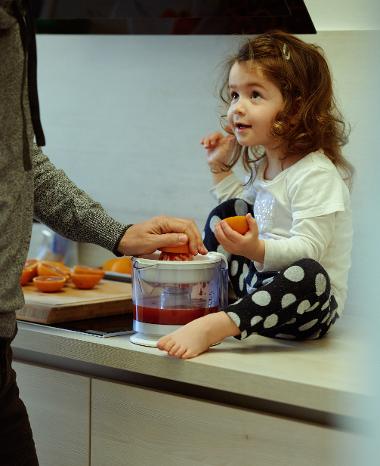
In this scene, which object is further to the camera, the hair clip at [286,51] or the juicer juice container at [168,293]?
the hair clip at [286,51]

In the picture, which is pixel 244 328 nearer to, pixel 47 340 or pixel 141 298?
pixel 141 298

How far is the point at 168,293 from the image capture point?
1.26 metres

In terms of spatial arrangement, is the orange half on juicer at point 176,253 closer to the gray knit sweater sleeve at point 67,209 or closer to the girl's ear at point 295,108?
the gray knit sweater sleeve at point 67,209

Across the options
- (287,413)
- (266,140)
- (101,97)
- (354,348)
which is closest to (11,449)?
(287,413)

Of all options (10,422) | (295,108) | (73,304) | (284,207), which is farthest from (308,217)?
(10,422)

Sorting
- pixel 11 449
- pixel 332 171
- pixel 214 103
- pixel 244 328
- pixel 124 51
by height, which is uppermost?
pixel 124 51

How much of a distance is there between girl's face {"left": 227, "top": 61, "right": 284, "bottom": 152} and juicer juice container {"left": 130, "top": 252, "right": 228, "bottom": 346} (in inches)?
9.5

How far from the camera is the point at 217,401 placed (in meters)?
1.18

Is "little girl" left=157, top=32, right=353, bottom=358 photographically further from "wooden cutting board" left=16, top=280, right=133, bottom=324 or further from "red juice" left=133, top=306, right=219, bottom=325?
"wooden cutting board" left=16, top=280, right=133, bottom=324

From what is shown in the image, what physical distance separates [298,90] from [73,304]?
21.1 inches

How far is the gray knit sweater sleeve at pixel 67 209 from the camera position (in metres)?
1.28

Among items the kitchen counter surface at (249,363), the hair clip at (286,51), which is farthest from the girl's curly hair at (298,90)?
the kitchen counter surface at (249,363)

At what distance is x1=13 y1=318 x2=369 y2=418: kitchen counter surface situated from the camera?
3.43ft

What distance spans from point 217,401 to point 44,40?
1.32 metres
